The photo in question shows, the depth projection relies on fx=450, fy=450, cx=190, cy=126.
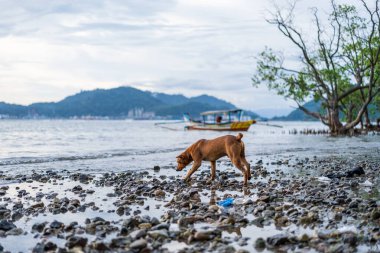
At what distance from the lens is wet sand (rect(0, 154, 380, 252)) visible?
6.04 meters

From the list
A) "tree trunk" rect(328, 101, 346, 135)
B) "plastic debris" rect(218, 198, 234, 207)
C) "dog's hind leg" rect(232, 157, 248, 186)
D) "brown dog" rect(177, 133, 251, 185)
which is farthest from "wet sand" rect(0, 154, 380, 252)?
"tree trunk" rect(328, 101, 346, 135)

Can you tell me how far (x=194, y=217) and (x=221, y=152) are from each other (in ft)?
17.1

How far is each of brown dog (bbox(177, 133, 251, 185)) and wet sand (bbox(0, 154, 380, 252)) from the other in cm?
45

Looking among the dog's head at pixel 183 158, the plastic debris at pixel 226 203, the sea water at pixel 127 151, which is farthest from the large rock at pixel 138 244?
the sea water at pixel 127 151

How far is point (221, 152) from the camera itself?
12.6 meters

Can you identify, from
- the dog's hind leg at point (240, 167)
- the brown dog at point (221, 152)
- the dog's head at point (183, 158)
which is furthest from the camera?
the dog's head at point (183, 158)

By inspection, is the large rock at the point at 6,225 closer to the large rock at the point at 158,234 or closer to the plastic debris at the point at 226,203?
the large rock at the point at 158,234

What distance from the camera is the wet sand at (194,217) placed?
19.8 ft

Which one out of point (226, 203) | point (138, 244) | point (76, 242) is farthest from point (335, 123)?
point (76, 242)

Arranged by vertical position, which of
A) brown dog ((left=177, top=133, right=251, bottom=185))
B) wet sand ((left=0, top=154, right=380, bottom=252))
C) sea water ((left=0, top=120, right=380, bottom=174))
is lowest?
sea water ((left=0, top=120, right=380, bottom=174))

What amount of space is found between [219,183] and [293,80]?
37.0 metres

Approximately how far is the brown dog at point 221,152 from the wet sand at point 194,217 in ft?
1.48

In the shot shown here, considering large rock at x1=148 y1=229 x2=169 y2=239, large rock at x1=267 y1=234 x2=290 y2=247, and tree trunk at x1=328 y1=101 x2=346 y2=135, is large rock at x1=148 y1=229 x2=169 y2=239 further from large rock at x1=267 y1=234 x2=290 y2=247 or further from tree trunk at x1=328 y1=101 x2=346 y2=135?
tree trunk at x1=328 y1=101 x2=346 y2=135

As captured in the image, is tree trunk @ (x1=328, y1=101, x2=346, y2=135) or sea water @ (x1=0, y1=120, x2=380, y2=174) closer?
sea water @ (x1=0, y1=120, x2=380, y2=174)
